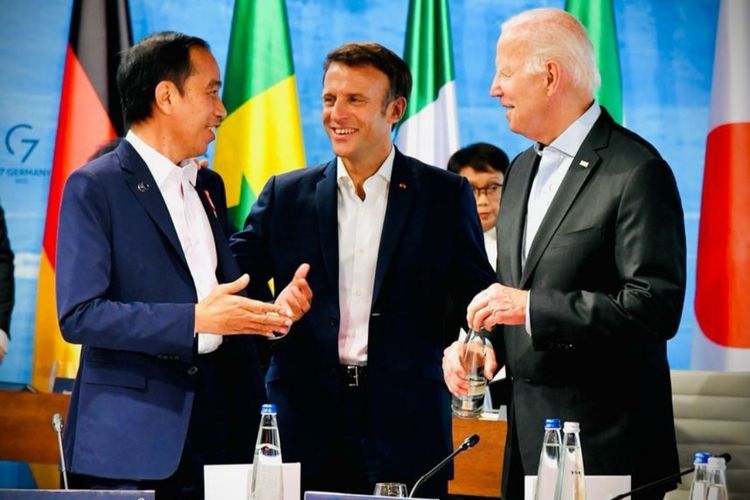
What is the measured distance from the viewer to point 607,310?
8.73 ft

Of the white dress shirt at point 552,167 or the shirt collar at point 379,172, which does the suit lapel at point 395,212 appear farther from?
the white dress shirt at point 552,167

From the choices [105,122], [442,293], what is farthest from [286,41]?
[442,293]

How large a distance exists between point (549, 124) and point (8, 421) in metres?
2.90

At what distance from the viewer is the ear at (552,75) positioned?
2.97m

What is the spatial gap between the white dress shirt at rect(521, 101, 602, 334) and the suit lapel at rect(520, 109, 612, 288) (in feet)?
0.15

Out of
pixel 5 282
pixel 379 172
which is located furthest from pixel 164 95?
pixel 5 282

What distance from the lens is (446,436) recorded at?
3256 mm

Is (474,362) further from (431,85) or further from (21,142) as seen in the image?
(21,142)

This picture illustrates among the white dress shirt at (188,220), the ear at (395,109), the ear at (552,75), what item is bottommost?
the white dress shirt at (188,220)

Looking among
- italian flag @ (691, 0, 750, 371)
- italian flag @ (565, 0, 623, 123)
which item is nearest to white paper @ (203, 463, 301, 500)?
italian flag @ (691, 0, 750, 371)

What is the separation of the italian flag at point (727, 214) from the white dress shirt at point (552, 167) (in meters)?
2.12

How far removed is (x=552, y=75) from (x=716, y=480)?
1.27 m

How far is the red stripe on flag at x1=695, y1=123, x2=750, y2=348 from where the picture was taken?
488cm

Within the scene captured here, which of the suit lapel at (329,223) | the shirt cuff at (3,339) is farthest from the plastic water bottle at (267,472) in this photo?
the shirt cuff at (3,339)
